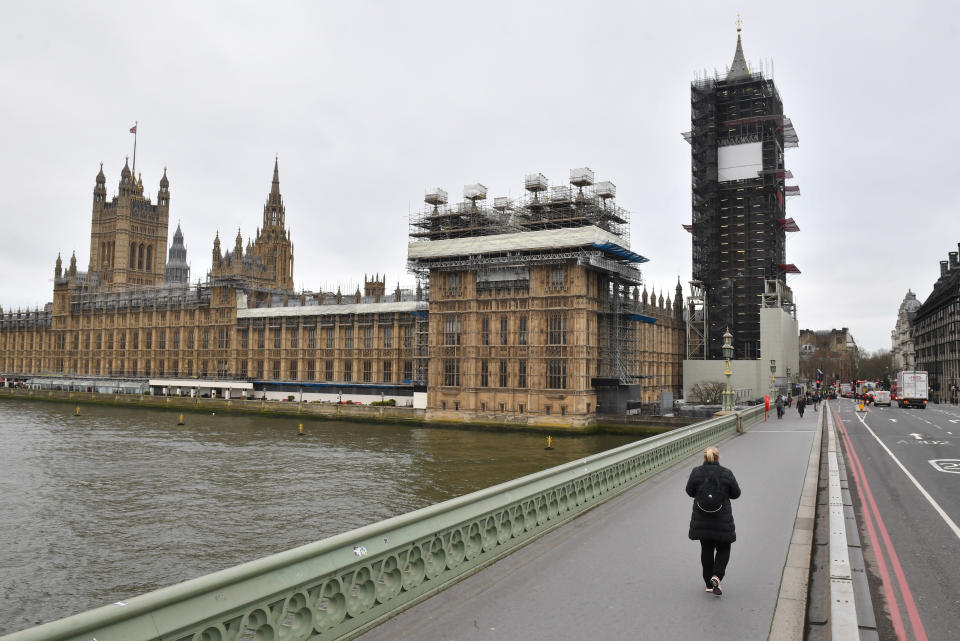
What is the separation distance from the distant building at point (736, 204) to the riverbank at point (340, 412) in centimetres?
3382

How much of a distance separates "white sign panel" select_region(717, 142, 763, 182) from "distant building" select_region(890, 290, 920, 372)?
77.5 m

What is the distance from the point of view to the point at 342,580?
6645 millimetres

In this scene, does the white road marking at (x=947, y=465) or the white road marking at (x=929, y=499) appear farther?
the white road marking at (x=947, y=465)

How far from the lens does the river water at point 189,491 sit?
1959 cm

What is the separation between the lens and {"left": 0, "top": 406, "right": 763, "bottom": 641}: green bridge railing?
493cm

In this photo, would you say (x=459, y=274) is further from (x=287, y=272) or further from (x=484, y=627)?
(x=287, y=272)

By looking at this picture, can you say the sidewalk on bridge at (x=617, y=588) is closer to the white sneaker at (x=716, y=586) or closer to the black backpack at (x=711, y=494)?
the white sneaker at (x=716, y=586)

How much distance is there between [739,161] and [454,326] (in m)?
47.5

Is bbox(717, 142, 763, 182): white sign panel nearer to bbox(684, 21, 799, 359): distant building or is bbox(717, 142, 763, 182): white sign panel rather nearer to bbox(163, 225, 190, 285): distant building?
bbox(684, 21, 799, 359): distant building

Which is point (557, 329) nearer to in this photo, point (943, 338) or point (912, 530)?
point (912, 530)

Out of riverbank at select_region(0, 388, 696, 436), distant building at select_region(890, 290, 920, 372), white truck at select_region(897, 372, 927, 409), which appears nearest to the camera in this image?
riverbank at select_region(0, 388, 696, 436)

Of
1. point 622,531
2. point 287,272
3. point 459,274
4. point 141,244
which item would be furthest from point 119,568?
point 141,244

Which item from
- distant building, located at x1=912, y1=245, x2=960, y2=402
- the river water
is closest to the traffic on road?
the river water

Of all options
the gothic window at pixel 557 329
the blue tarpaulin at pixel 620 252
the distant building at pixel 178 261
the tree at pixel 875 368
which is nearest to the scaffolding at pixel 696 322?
the blue tarpaulin at pixel 620 252
